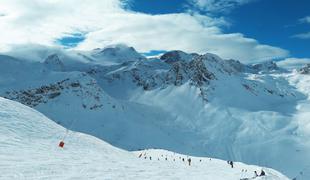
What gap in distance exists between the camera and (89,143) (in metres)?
34.6

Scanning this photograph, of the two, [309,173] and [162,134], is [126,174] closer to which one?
[309,173]

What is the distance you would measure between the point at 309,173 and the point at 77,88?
101256mm

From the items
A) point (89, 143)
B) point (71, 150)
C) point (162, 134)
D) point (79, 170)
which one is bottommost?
point (79, 170)

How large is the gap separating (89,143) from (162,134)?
139 metres

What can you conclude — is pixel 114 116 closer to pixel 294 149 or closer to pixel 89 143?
pixel 294 149

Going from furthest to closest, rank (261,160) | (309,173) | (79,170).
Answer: (261,160) < (309,173) < (79,170)

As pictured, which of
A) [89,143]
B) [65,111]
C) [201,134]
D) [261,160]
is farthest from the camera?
[201,134]

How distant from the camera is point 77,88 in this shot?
7854 inches

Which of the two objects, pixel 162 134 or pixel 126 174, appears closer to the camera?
pixel 126 174

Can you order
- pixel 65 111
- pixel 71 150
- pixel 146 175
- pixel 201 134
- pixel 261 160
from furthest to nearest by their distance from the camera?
1. pixel 201 134
2. pixel 65 111
3. pixel 261 160
4. pixel 71 150
5. pixel 146 175

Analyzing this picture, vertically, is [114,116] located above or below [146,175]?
above

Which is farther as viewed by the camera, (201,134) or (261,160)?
(201,134)

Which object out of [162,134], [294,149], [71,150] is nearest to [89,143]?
[71,150]

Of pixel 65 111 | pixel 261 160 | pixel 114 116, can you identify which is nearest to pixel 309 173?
pixel 261 160
